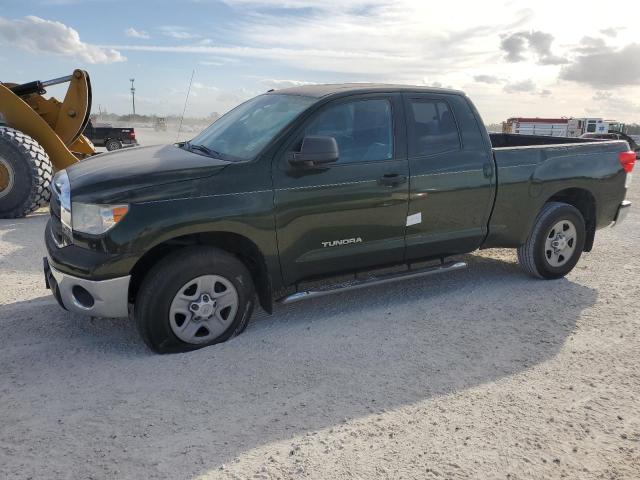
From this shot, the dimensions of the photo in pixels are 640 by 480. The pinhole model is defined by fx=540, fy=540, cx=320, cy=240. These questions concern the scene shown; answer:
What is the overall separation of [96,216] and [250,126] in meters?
1.50

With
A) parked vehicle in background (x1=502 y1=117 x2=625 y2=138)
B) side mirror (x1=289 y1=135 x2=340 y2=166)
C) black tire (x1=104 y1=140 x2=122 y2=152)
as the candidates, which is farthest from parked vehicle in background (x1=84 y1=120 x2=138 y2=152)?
parked vehicle in background (x1=502 y1=117 x2=625 y2=138)

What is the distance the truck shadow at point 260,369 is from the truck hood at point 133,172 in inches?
45.9

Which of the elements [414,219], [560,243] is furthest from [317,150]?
[560,243]

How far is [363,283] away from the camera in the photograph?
4395 mm

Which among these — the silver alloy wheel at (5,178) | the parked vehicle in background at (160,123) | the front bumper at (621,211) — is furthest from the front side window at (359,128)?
the parked vehicle in background at (160,123)

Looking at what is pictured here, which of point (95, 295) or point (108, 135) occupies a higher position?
point (108, 135)

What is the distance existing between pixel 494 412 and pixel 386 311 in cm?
161

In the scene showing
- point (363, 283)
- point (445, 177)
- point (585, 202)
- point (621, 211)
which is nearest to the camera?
point (363, 283)

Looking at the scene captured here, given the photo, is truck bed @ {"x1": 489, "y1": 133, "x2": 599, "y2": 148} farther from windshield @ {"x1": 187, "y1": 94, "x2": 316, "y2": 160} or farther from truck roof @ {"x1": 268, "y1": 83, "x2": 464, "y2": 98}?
windshield @ {"x1": 187, "y1": 94, "x2": 316, "y2": 160}

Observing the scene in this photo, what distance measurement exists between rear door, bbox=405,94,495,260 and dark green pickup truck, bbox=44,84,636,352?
0.01 metres

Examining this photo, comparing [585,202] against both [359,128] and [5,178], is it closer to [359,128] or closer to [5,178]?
[359,128]

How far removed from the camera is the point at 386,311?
15.2ft

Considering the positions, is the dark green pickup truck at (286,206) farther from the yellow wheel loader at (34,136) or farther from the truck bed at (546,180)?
the yellow wheel loader at (34,136)

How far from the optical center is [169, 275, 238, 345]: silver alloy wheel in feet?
12.2
